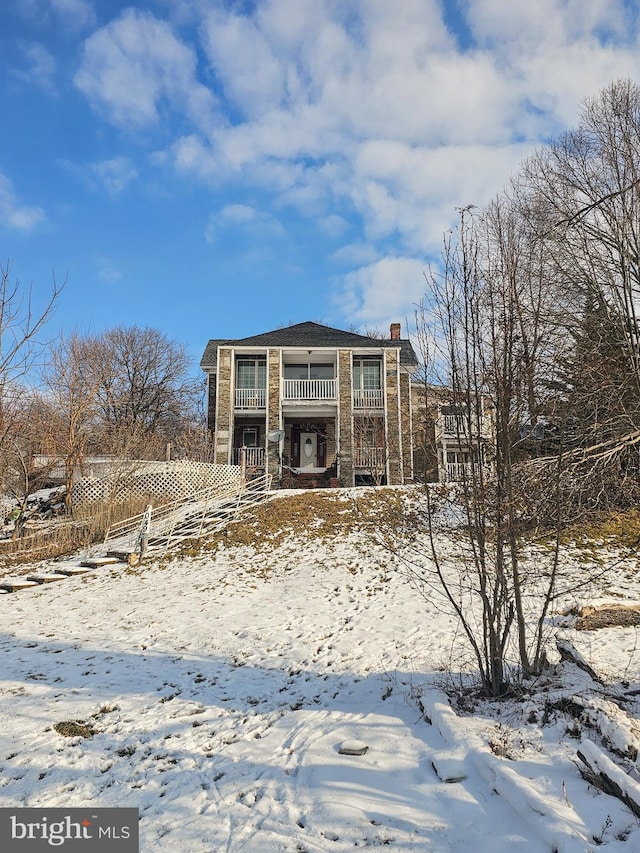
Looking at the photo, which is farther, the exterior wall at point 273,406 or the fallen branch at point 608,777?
the exterior wall at point 273,406

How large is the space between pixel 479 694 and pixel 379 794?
168 cm

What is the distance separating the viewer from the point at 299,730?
4.26m

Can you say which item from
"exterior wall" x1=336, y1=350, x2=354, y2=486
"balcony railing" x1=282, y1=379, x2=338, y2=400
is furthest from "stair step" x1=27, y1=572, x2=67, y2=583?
"balcony railing" x1=282, y1=379, x2=338, y2=400

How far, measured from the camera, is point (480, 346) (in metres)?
4.50

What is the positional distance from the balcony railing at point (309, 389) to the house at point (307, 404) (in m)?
0.04

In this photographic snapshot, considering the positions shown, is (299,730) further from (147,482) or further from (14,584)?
(147,482)

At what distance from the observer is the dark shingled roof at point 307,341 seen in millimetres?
23062

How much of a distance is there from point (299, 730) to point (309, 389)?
19.2m

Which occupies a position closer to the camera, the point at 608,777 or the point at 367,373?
the point at 608,777

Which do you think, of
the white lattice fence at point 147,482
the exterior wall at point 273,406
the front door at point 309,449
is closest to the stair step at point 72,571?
the white lattice fence at point 147,482

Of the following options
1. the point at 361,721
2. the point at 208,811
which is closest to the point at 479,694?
the point at 361,721

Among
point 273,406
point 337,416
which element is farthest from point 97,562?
point 337,416

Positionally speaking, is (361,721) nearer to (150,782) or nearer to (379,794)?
(379,794)

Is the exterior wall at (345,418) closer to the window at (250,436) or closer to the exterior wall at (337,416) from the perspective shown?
the exterior wall at (337,416)
